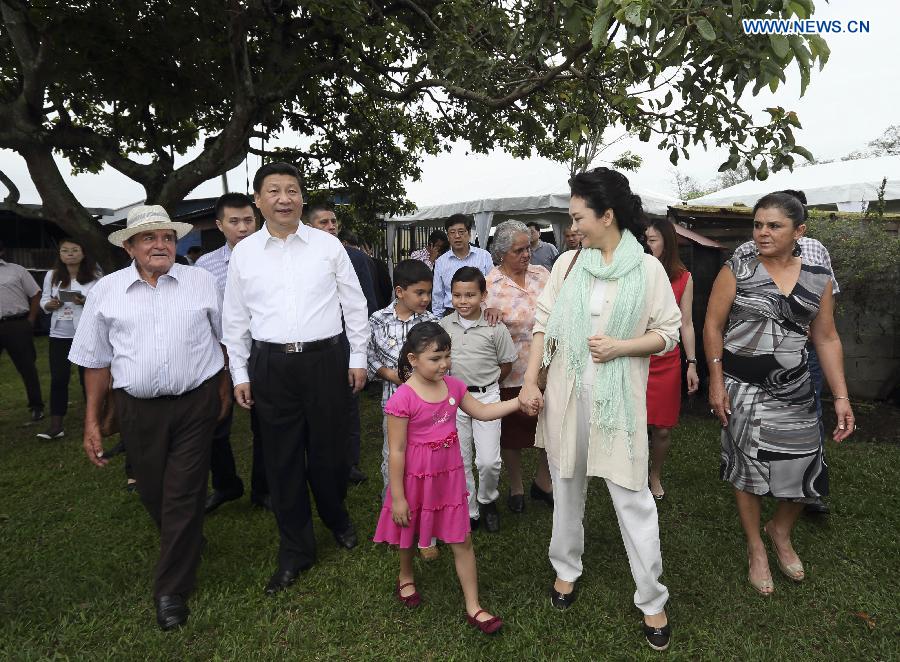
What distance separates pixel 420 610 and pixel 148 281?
2.13 metres

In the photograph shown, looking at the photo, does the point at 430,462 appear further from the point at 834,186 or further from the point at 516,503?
the point at 834,186

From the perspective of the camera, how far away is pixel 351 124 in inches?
363

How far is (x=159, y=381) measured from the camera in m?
3.01

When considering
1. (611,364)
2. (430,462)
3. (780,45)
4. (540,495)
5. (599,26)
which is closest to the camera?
(780,45)

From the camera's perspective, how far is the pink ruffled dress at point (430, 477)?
9.32 ft

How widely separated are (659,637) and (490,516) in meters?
1.38

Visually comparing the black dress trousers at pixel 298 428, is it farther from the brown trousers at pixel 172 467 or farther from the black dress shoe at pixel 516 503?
the black dress shoe at pixel 516 503

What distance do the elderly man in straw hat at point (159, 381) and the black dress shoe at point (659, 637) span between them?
2194 millimetres

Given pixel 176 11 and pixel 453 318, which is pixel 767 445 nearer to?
pixel 453 318

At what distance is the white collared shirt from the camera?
123 inches

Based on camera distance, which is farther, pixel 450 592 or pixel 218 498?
pixel 218 498

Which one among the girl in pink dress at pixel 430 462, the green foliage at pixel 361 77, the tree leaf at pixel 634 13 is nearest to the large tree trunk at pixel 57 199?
the green foliage at pixel 361 77

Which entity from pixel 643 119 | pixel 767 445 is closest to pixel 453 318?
pixel 767 445

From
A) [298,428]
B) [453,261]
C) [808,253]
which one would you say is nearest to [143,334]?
[298,428]
